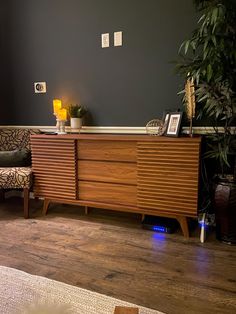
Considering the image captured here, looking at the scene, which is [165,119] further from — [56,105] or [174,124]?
[56,105]

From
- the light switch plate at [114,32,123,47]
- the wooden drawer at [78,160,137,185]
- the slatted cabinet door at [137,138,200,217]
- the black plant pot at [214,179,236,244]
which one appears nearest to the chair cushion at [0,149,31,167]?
the wooden drawer at [78,160,137,185]

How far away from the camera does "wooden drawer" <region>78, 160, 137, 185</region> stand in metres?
2.36

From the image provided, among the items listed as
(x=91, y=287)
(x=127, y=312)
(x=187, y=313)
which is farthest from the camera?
(x=91, y=287)

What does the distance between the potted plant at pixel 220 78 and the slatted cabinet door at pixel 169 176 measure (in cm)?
18

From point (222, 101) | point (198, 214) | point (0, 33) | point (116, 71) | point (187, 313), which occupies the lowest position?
point (187, 313)

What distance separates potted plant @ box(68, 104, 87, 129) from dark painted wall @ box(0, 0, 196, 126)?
0.12m

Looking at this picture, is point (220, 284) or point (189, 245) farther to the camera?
point (189, 245)

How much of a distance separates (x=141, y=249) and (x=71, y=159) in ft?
3.42

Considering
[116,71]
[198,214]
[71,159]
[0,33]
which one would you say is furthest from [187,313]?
[0,33]

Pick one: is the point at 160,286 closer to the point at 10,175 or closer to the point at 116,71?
the point at 10,175

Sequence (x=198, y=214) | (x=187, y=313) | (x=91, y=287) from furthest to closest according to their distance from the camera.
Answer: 1. (x=198, y=214)
2. (x=91, y=287)
3. (x=187, y=313)

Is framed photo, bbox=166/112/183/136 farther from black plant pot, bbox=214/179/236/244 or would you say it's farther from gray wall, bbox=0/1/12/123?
gray wall, bbox=0/1/12/123

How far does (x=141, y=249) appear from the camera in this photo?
205cm

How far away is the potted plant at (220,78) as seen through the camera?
185 centimetres
